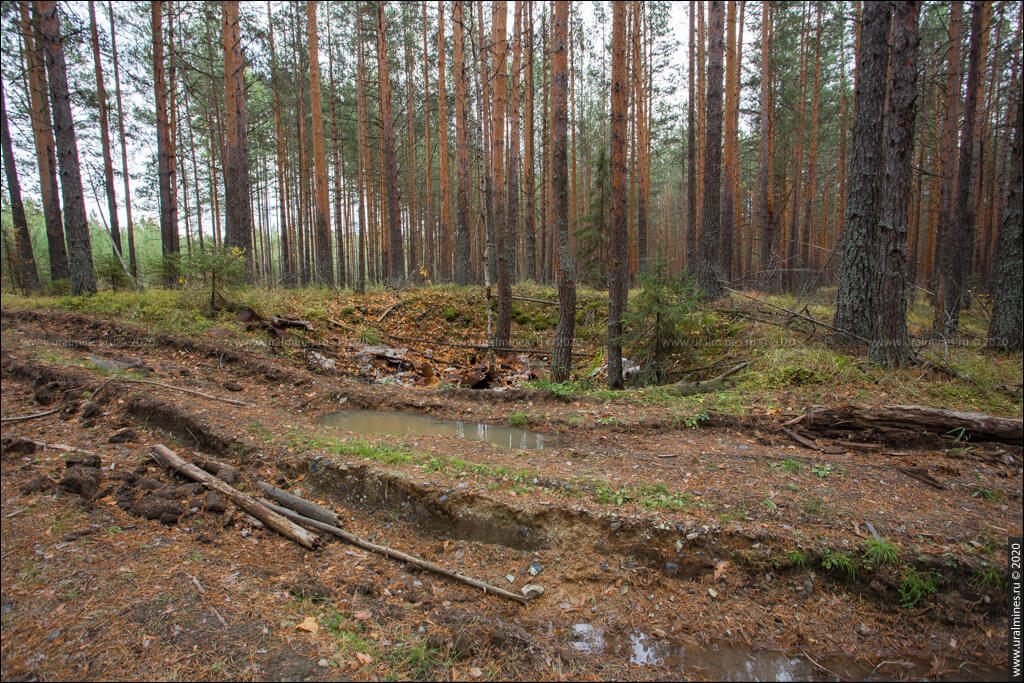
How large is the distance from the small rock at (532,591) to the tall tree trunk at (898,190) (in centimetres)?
605

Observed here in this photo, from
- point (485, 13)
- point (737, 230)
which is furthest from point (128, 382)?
→ point (737, 230)

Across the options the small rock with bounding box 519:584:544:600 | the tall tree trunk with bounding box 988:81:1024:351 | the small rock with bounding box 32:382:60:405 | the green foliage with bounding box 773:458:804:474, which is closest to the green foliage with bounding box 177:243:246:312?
the small rock with bounding box 32:382:60:405

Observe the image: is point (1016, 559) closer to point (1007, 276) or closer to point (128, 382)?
point (1007, 276)

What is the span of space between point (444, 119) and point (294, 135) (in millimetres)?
15274

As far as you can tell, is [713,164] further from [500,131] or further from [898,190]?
[898,190]

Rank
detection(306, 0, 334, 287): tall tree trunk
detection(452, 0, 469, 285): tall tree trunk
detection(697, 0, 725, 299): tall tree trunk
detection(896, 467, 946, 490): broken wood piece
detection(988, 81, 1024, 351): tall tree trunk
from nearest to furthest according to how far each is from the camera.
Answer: detection(896, 467, 946, 490): broken wood piece < detection(988, 81, 1024, 351): tall tree trunk < detection(697, 0, 725, 299): tall tree trunk < detection(306, 0, 334, 287): tall tree trunk < detection(452, 0, 469, 285): tall tree trunk

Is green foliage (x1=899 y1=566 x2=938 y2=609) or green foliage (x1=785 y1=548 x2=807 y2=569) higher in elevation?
green foliage (x1=785 y1=548 x2=807 y2=569)

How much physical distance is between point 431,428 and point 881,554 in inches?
187

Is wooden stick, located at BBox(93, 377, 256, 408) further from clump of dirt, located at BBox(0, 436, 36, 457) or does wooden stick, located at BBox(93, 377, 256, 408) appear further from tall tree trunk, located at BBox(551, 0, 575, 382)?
tall tree trunk, located at BBox(551, 0, 575, 382)

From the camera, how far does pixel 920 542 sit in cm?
303

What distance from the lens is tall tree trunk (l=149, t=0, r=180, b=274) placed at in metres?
12.9

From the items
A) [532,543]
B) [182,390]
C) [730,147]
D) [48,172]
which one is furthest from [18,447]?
[730,147]

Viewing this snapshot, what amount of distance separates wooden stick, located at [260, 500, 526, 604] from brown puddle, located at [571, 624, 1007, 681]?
1.96ft

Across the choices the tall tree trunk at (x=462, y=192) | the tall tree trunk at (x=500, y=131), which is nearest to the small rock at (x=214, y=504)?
the tall tree trunk at (x=500, y=131)
